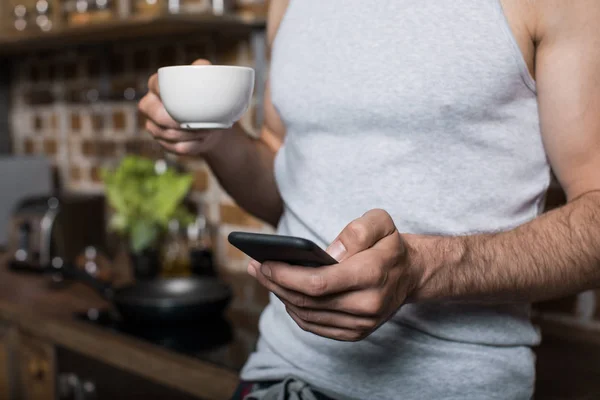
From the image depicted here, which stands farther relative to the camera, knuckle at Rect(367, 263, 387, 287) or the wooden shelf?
the wooden shelf

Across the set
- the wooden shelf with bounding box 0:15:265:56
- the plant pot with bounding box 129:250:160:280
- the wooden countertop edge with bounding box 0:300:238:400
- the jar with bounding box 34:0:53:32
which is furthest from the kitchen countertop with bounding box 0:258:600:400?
the jar with bounding box 34:0:53:32

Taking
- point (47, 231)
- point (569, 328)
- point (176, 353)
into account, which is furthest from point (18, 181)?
point (569, 328)

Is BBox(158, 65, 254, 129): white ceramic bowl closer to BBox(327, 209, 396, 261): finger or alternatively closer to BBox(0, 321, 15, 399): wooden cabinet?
BBox(327, 209, 396, 261): finger

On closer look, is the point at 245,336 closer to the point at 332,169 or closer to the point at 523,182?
the point at 332,169

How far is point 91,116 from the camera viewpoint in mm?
2502

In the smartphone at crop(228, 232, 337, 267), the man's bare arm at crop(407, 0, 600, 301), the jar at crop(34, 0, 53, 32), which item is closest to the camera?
the smartphone at crop(228, 232, 337, 267)

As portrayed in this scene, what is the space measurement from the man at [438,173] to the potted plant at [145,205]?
3.06ft

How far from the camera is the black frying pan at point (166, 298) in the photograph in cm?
148

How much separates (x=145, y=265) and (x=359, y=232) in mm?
1320

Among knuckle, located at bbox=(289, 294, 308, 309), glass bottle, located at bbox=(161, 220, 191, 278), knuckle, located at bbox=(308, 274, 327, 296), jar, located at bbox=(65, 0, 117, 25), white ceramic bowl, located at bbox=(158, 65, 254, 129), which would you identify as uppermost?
white ceramic bowl, located at bbox=(158, 65, 254, 129)

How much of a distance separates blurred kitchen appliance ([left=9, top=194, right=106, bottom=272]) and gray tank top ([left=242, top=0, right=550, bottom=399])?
4.31 ft

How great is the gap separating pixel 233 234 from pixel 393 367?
0.33m

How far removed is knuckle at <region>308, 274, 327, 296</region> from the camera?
652mm

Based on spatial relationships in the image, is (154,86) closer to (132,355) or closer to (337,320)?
(337,320)
